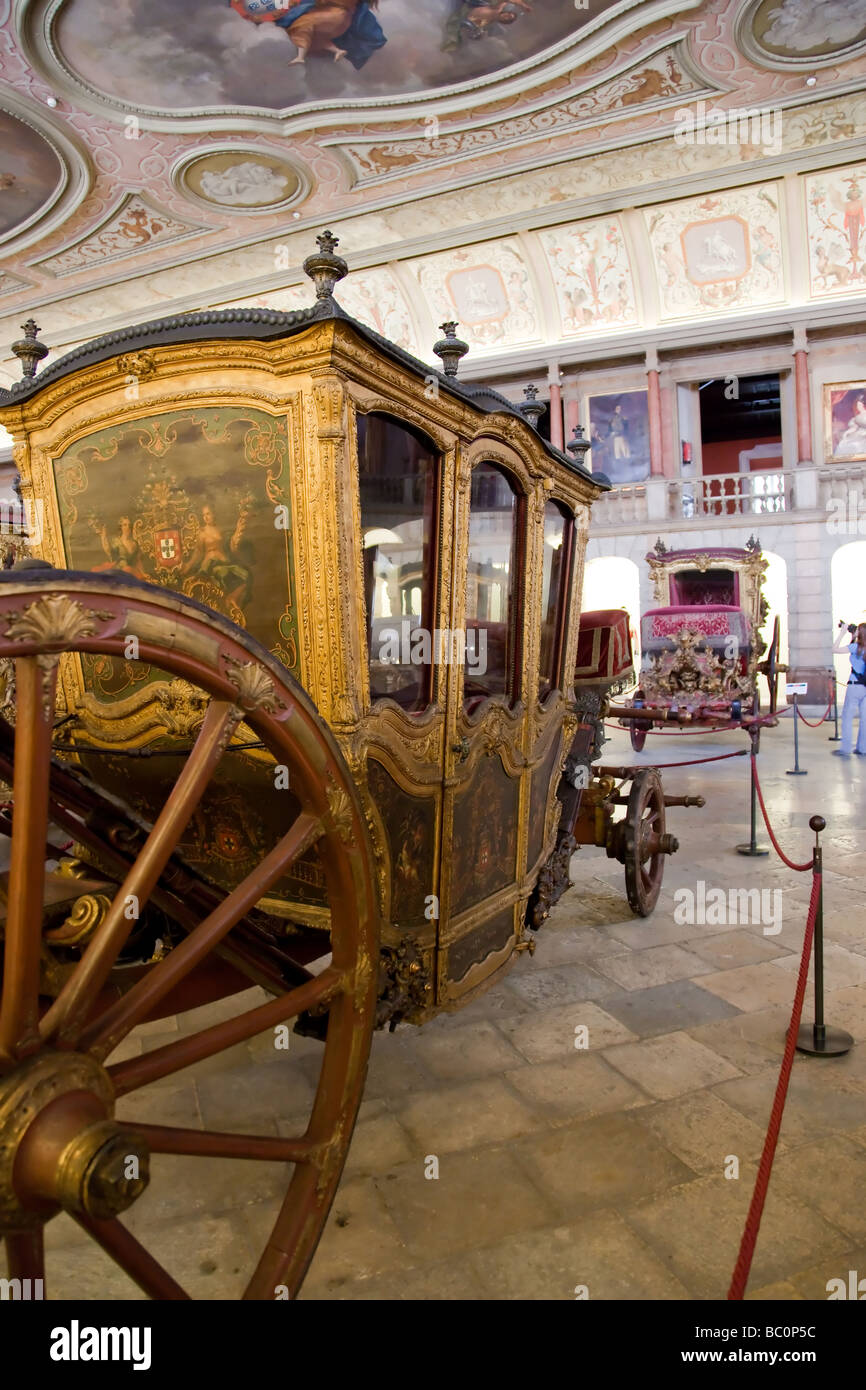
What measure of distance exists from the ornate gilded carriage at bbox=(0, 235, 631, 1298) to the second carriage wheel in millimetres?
1296

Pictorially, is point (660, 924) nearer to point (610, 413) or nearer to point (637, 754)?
point (637, 754)

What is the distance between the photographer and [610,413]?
19.9 metres

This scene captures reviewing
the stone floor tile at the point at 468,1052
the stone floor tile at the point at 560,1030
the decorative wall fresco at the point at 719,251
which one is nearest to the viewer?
the stone floor tile at the point at 468,1052

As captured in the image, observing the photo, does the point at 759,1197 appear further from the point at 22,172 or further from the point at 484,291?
the point at 484,291

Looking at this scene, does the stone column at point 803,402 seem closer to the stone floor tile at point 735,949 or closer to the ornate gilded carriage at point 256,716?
the stone floor tile at point 735,949

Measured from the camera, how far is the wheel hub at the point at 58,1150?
1.23 m

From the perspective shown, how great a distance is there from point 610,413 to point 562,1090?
19247mm

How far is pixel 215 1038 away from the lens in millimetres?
1635

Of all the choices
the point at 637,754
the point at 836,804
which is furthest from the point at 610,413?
the point at 836,804

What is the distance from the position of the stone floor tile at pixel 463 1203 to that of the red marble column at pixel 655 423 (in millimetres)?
18458

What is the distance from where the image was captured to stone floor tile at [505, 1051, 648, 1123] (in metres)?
2.83

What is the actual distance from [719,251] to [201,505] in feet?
63.4

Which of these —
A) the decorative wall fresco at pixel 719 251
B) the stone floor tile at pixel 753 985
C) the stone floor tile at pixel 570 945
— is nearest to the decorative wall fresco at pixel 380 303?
the decorative wall fresco at pixel 719 251

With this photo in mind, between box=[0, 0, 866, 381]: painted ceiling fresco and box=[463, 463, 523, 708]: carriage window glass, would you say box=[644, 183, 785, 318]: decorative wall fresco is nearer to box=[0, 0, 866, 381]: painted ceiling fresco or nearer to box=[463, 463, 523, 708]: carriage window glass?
box=[0, 0, 866, 381]: painted ceiling fresco
